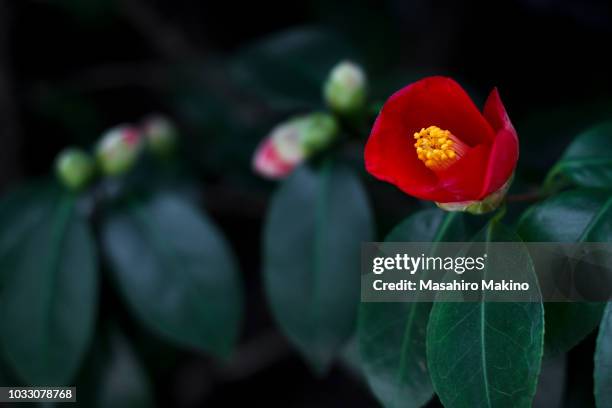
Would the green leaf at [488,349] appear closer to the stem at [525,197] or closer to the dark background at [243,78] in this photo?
the stem at [525,197]

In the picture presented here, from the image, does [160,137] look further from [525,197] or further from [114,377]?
[525,197]

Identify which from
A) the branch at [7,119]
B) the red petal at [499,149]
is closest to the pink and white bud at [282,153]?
the red petal at [499,149]

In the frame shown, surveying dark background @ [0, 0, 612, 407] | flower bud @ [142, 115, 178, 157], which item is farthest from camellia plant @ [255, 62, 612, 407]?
flower bud @ [142, 115, 178, 157]

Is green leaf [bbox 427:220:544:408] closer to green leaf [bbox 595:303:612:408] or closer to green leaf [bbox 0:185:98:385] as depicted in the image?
green leaf [bbox 595:303:612:408]

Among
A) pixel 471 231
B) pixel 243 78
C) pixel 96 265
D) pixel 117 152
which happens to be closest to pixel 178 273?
pixel 96 265

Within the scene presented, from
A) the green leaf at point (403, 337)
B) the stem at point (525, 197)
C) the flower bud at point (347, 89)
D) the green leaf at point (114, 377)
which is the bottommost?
the green leaf at point (114, 377)
